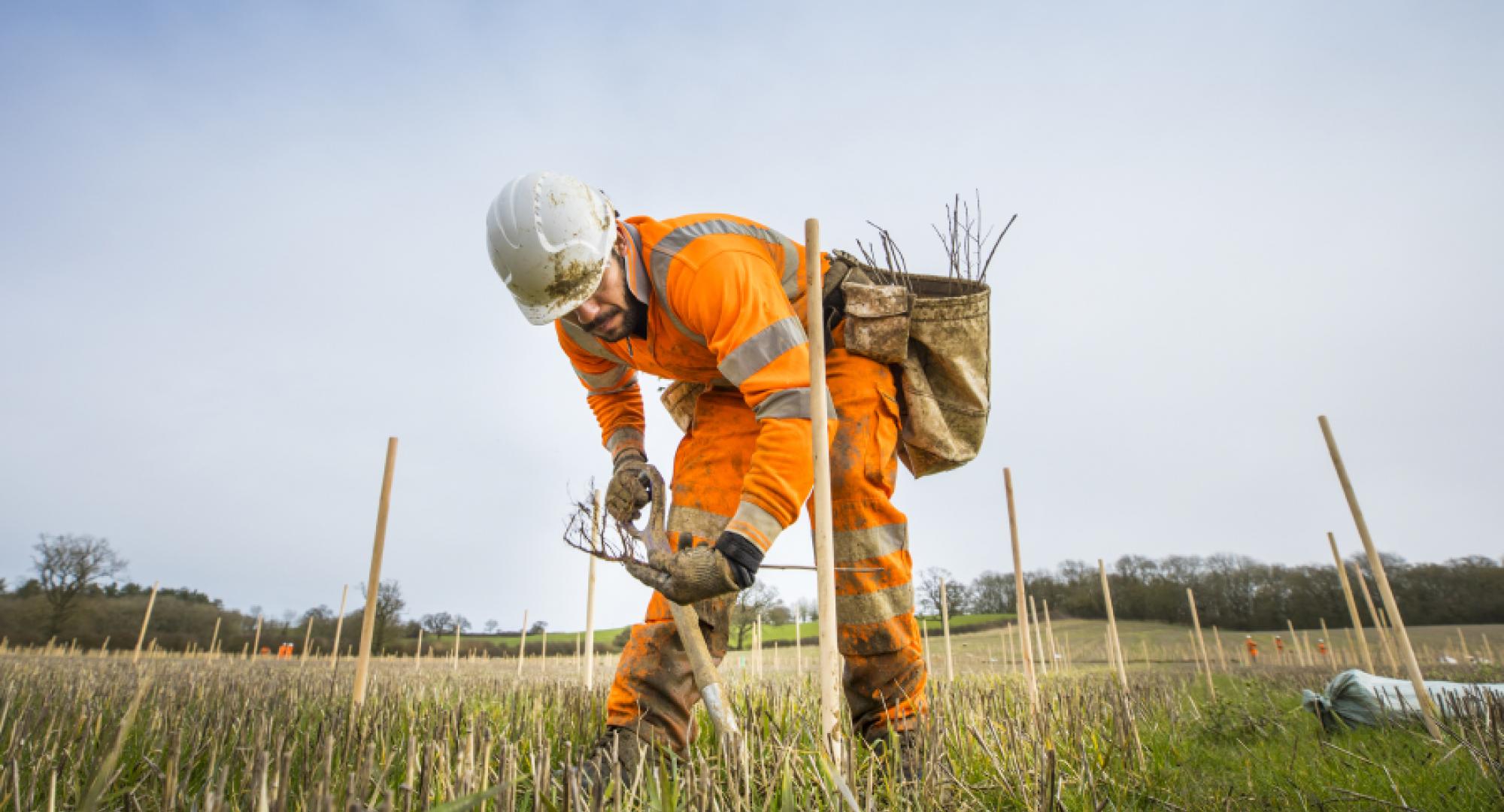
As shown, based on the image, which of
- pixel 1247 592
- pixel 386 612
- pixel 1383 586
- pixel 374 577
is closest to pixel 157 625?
pixel 386 612

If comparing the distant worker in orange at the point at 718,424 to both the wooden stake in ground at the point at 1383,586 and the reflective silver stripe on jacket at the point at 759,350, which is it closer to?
the reflective silver stripe on jacket at the point at 759,350

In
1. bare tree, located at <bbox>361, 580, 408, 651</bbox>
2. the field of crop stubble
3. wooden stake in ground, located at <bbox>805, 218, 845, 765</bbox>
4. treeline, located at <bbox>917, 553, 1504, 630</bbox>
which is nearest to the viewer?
the field of crop stubble

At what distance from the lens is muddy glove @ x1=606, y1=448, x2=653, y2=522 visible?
9.21 feet

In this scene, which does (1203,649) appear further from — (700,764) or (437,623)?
(437,623)

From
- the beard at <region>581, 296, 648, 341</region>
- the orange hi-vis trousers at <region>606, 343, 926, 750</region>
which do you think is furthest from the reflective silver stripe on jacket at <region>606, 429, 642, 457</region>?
the beard at <region>581, 296, 648, 341</region>

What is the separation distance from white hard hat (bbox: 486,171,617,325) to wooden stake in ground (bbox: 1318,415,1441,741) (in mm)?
3682

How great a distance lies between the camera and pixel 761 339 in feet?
7.11

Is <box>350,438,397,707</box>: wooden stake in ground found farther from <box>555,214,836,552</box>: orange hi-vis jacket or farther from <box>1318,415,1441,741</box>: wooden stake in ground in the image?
<box>1318,415,1441,741</box>: wooden stake in ground

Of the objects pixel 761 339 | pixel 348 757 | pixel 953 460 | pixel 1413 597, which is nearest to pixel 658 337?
pixel 761 339

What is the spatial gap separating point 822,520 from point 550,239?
1.36 metres

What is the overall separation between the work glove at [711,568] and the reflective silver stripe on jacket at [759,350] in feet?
1.65

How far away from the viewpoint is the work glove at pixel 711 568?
1997 millimetres

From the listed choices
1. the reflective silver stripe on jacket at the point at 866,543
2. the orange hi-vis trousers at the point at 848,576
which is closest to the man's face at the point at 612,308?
the orange hi-vis trousers at the point at 848,576

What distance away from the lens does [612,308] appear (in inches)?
104
